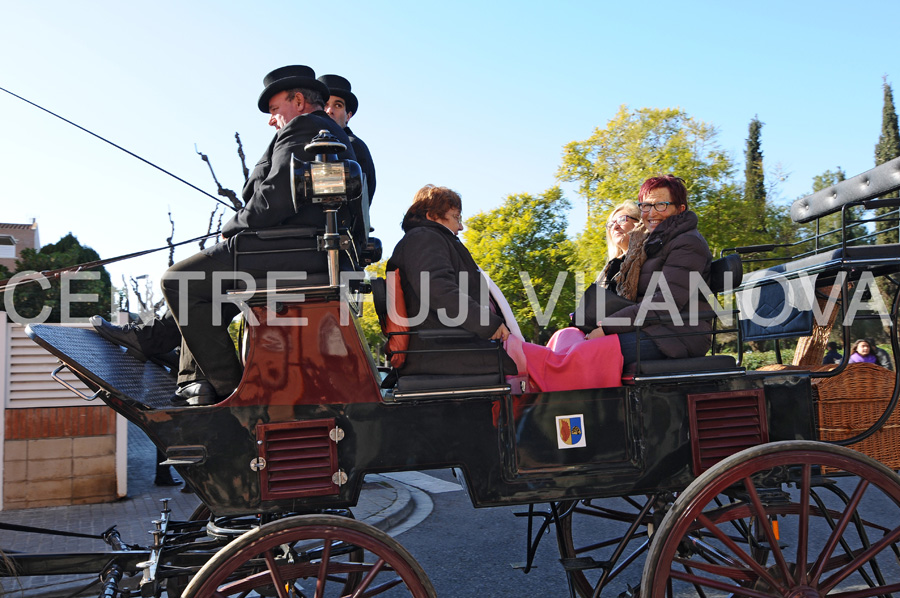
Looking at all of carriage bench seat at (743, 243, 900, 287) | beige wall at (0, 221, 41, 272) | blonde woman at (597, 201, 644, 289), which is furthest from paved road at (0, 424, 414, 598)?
beige wall at (0, 221, 41, 272)

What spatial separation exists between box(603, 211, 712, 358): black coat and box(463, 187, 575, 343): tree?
2098 cm

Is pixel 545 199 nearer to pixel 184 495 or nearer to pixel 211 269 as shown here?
pixel 184 495

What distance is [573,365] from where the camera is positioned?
283cm

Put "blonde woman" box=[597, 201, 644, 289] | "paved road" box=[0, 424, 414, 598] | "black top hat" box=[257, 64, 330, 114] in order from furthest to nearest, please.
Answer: "paved road" box=[0, 424, 414, 598] → "blonde woman" box=[597, 201, 644, 289] → "black top hat" box=[257, 64, 330, 114]

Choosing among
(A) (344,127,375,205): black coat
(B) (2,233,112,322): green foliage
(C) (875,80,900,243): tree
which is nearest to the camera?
(A) (344,127,375,205): black coat

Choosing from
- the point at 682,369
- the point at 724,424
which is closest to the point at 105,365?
the point at 682,369

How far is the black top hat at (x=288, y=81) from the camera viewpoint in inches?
126

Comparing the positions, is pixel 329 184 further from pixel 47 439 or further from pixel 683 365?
pixel 47 439

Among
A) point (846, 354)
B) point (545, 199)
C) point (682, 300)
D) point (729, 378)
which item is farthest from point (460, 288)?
point (545, 199)

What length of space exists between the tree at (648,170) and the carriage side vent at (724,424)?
59.8 ft

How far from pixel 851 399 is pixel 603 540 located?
263 cm

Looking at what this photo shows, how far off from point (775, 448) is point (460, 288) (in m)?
1.33

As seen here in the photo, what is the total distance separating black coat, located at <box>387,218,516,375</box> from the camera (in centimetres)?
279

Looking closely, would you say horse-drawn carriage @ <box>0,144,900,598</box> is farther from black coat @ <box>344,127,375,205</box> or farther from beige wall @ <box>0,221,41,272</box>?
beige wall @ <box>0,221,41,272</box>
